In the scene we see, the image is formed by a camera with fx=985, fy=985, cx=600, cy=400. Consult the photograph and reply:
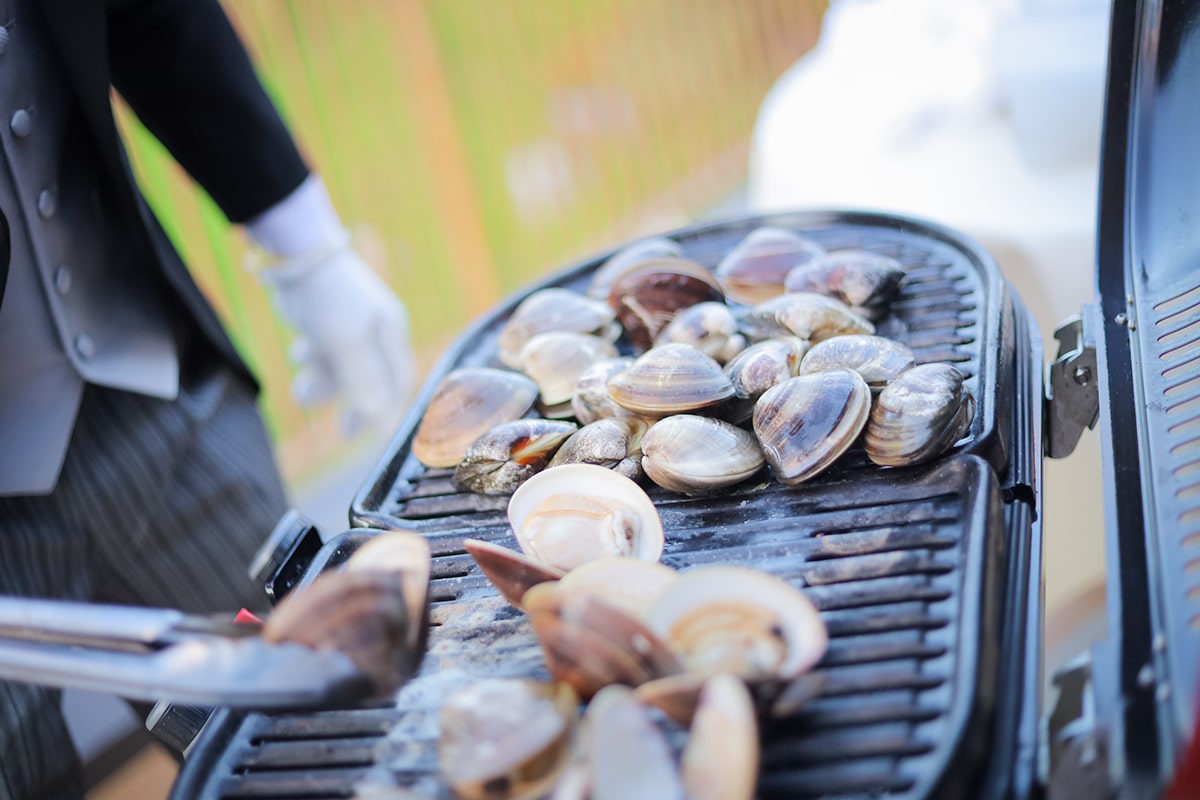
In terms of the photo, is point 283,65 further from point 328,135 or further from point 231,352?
point 231,352

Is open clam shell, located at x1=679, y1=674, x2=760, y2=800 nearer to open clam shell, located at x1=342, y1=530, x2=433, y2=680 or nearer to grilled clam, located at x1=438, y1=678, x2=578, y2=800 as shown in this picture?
grilled clam, located at x1=438, y1=678, x2=578, y2=800

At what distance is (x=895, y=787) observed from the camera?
0.58 metres

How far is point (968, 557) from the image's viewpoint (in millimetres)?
718

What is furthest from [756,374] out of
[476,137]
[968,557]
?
[476,137]

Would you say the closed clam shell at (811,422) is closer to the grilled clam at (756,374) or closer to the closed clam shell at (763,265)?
the grilled clam at (756,374)

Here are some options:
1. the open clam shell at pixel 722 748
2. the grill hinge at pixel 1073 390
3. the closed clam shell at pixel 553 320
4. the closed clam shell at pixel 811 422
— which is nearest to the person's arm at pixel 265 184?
the closed clam shell at pixel 553 320

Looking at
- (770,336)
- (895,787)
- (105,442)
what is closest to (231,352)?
(105,442)

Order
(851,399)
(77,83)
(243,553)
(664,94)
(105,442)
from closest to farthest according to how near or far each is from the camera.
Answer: (851,399)
(77,83)
(105,442)
(243,553)
(664,94)

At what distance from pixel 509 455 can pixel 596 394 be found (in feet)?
0.36

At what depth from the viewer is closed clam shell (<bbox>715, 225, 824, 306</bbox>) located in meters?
1.15

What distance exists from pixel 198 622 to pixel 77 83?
824 millimetres

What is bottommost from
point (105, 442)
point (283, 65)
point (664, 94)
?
point (105, 442)

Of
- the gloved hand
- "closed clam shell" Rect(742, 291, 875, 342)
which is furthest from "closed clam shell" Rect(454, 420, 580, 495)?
the gloved hand

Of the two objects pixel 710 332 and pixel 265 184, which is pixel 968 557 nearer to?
pixel 710 332
